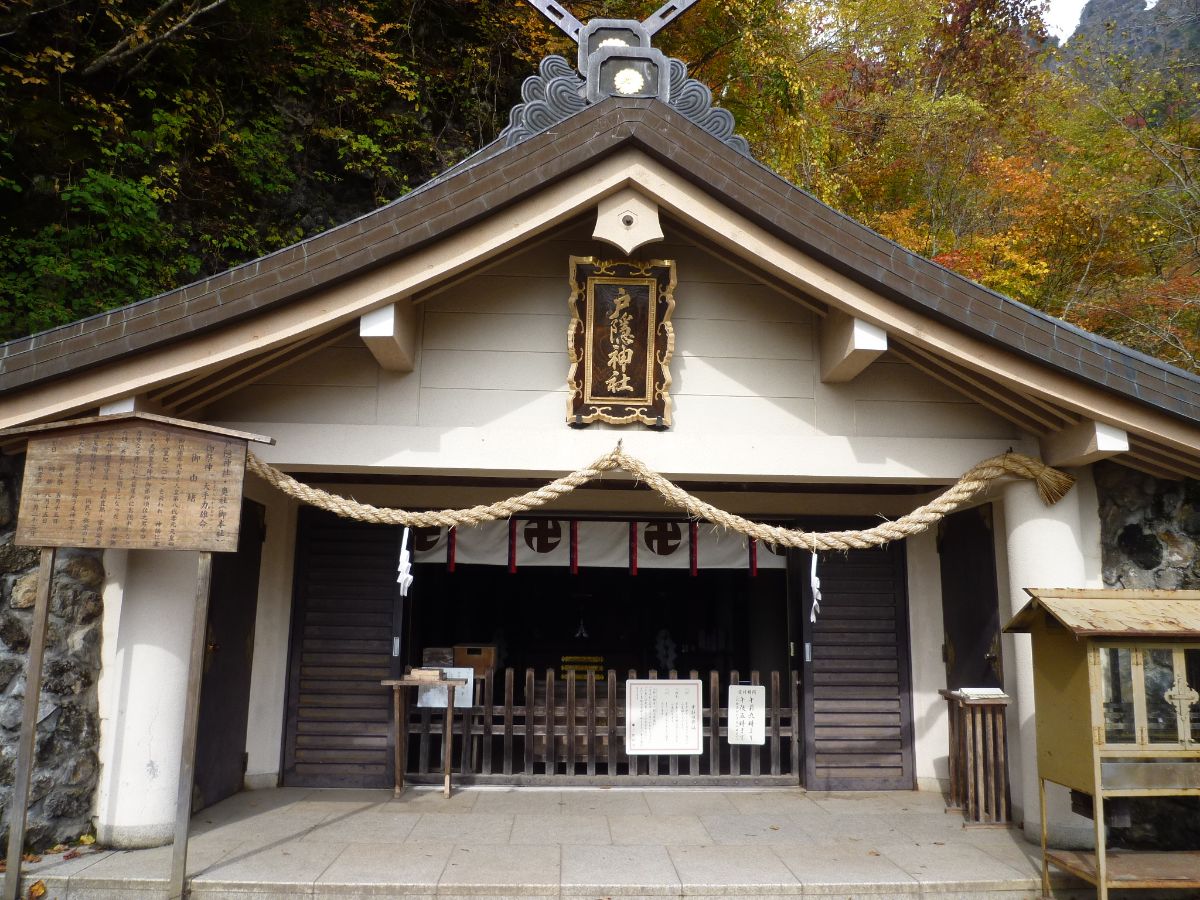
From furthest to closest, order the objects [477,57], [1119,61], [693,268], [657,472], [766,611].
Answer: [1119,61] → [477,57] → [766,611] → [693,268] → [657,472]

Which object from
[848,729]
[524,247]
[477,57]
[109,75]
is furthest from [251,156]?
[848,729]

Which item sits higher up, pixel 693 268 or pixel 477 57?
pixel 477 57

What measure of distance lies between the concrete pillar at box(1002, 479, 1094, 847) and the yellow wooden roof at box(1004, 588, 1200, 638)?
0.72m

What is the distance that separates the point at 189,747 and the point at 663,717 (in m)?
4.03

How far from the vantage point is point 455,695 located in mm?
7301

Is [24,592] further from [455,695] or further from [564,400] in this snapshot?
[564,400]

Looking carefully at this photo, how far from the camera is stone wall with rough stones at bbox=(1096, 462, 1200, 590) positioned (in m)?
5.90

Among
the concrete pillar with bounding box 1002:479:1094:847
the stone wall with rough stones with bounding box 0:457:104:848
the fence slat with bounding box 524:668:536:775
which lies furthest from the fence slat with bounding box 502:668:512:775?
the concrete pillar with bounding box 1002:479:1094:847

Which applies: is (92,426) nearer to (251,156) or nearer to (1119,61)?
(251,156)

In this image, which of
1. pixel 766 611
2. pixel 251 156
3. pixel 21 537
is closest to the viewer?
pixel 21 537

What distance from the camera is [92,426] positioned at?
4621 millimetres

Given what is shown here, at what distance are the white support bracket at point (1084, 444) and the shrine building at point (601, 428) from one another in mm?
24

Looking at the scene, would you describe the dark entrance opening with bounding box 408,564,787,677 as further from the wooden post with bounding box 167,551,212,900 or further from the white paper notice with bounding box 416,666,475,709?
the wooden post with bounding box 167,551,212,900

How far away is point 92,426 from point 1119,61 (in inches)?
728
